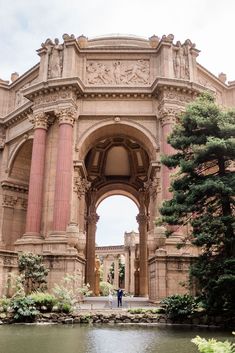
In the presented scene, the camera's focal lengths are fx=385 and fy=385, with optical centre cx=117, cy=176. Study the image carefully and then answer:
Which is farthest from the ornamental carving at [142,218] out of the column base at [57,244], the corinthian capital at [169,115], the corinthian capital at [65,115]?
the column base at [57,244]

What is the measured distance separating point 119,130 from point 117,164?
14.2 meters

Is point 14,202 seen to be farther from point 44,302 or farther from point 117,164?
point 44,302

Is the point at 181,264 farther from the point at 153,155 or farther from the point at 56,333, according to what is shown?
the point at 56,333

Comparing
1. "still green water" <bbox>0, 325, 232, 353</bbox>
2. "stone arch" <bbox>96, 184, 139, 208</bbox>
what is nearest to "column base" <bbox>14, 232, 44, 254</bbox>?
"still green water" <bbox>0, 325, 232, 353</bbox>

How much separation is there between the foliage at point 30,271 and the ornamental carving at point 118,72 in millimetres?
12501

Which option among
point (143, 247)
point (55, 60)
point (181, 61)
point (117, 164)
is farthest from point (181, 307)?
point (117, 164)

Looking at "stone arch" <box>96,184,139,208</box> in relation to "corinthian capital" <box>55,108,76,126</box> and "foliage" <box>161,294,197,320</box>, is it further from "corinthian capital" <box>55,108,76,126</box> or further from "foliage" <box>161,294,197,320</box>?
"foliage" <box>161,294,197,320</box>

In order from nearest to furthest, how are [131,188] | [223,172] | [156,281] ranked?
1. [223,172]
2. [156,281]
3. [131,188]

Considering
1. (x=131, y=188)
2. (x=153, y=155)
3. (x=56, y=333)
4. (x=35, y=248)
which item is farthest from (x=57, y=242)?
(x=131, y=188)

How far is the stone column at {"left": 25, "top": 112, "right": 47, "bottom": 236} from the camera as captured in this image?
75.6 ft

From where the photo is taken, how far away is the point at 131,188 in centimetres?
4003

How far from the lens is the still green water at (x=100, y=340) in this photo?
8734mm

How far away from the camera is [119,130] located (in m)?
26.1

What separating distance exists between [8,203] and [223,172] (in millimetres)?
18578
